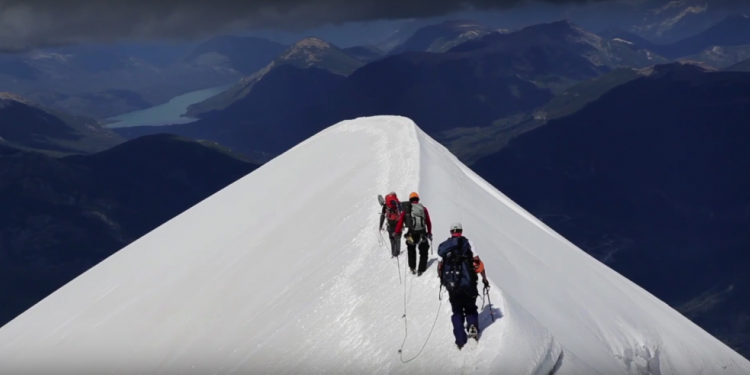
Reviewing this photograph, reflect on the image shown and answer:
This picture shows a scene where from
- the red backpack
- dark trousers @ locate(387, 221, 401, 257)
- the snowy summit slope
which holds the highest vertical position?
the red backpack

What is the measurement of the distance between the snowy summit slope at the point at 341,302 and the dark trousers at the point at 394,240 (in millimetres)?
500

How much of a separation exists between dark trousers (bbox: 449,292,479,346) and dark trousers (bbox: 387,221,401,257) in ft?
18.3

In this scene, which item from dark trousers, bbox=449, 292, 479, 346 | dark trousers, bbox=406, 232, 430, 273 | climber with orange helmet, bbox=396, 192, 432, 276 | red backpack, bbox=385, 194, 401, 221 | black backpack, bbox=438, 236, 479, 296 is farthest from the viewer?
red backpack, bbox=385, 194, 401, 221

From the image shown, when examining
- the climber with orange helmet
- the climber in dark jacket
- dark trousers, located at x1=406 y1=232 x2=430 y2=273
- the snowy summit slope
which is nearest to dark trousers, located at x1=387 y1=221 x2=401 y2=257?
the snowy summit slope

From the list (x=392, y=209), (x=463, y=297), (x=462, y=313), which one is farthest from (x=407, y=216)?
→ (x=463, y=297)

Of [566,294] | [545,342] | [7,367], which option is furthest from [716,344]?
[7,367]

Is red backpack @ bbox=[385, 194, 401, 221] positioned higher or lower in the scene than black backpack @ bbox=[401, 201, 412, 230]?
lower

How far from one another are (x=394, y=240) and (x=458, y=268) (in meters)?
7.15

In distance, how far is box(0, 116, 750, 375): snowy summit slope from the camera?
22141mm

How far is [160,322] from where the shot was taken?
32375mm

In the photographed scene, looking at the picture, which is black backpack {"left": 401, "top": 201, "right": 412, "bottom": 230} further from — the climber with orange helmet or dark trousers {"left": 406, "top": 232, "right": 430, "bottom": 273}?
dark trousers {"left": 406, "top": 232, "right": 430, "bottom": 273}

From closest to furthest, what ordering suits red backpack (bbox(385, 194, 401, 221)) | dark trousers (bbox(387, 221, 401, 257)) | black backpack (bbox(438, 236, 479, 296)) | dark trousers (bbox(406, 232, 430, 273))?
black backpack (bbox(438, 236, 479, 296)) → dark trousers (bbox(406, 232, 430, 273)) → red backpack (bbox(385, 194, 401, 221)) → dark trousers (bbox(387, 221, 401, 257))

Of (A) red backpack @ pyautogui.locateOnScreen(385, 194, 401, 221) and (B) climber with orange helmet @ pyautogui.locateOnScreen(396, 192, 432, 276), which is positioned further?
(A) red backpack @ pyautogui.locateOnScreen(385, 194, 401, 221)

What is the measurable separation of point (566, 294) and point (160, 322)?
1786cm
